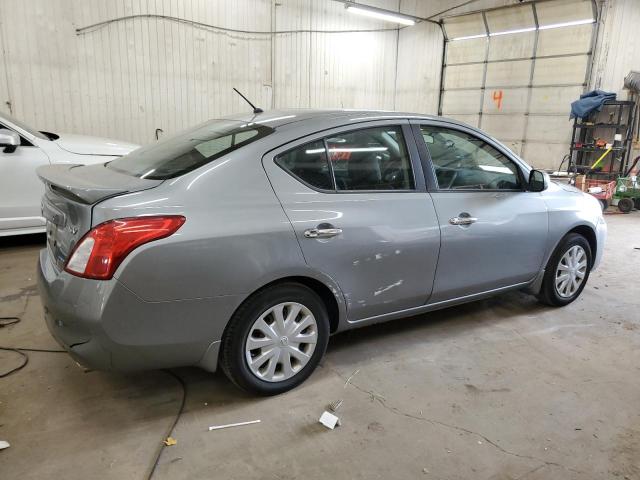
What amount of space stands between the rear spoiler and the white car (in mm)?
2678

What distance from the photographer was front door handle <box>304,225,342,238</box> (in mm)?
2332

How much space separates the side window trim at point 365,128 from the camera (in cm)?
238

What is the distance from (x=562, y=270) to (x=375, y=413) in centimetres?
215

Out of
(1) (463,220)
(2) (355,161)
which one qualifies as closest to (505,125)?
(1) (463,220)

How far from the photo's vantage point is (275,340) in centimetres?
236

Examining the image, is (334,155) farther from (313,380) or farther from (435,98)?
(435,98)

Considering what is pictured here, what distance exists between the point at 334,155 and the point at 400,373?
127 centimetres

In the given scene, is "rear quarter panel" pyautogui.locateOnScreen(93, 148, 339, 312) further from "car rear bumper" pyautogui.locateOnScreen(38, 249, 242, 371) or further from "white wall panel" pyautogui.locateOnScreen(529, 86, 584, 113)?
"white wall panel" pyautogui.locateOnScreen(529, 86, 584, 113)

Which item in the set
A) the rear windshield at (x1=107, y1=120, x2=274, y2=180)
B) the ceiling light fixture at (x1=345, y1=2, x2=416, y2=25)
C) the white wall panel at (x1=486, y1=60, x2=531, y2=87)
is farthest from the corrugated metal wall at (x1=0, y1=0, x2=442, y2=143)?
the rear windshield at (x1=107, y1=120, x2=274, y2=180)

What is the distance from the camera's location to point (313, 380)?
2.62 metres

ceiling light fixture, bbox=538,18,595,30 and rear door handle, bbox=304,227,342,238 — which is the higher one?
ceiling light fixture, bbox=538,18,595,30

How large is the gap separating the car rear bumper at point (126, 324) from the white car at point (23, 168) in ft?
10.6

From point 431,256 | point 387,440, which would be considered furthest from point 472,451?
point 431,256

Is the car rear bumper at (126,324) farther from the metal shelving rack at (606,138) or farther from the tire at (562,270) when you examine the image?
the metal shelving rack at (606,138)
